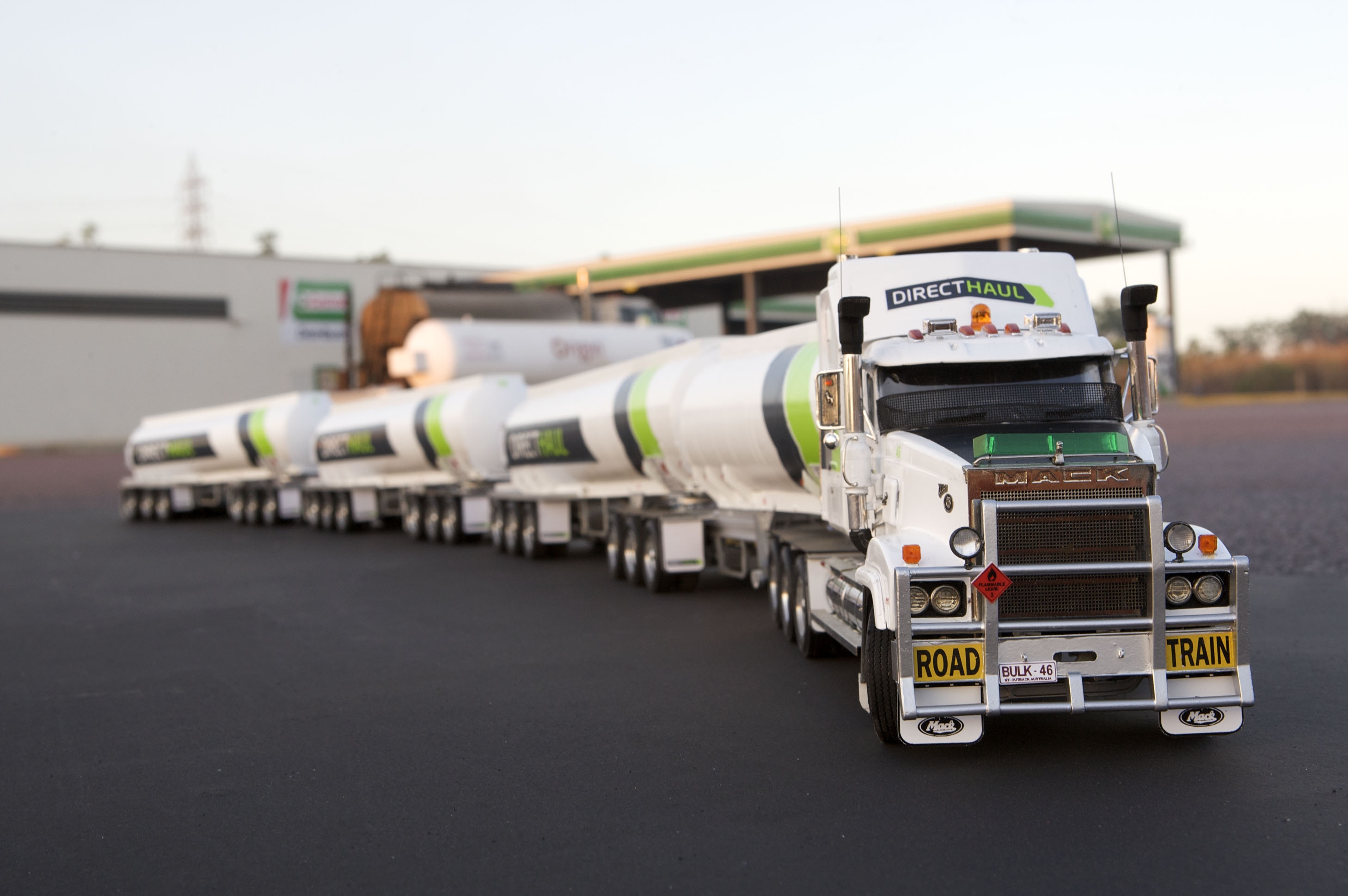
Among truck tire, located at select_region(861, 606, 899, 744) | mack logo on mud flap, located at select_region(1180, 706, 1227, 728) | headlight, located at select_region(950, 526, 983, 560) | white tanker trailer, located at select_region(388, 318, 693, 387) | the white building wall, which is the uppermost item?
the white building wall

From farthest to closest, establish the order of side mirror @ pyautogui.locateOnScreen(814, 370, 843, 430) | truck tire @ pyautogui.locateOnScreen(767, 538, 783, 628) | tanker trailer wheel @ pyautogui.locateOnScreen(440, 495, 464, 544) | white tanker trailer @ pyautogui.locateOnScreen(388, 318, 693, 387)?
white tanker trailer @ pyautogui.locateOnScreen(388, 318, 693, 387)
tanker trailer wheel @ pyautogui.locateOnScreen(440, 495, 464, 544)
truck tire @ pyautogui.locateOnScreen(767, 538, 783, 628)
side mirror @ pyautogui.locateOnScreen(814, 370, 843, 430)

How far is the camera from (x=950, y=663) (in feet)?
27.1

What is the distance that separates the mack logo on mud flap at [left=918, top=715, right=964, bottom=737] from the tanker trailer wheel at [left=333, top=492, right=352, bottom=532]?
77.6 ft

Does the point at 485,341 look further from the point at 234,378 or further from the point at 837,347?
the point at 234,378

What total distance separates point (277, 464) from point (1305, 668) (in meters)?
28.0

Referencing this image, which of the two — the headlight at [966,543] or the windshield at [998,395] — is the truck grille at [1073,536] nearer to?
the headlight at [966,543]

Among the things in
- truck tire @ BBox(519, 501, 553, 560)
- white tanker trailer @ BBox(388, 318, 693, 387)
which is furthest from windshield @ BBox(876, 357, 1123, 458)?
white tanker trailer @ BBox(388, 318, 693, 387)

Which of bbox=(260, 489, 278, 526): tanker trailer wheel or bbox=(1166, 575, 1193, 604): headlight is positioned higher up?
bbox=(260, 489, 278, 526): tanker trailer wheel

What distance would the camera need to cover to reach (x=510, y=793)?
26.3 feet

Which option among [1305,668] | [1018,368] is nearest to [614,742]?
[1018,368]

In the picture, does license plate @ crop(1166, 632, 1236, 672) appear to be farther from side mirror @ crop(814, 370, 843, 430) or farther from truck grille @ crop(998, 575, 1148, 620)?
side mirror @ crop(814, 370, 843, 430)

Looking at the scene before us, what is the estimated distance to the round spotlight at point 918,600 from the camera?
27.4 feet

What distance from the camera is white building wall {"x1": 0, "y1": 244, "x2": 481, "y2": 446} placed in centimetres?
6241

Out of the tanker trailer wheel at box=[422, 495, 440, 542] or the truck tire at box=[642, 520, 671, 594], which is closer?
the truck tire at box=[642, 520, 671, 594]
